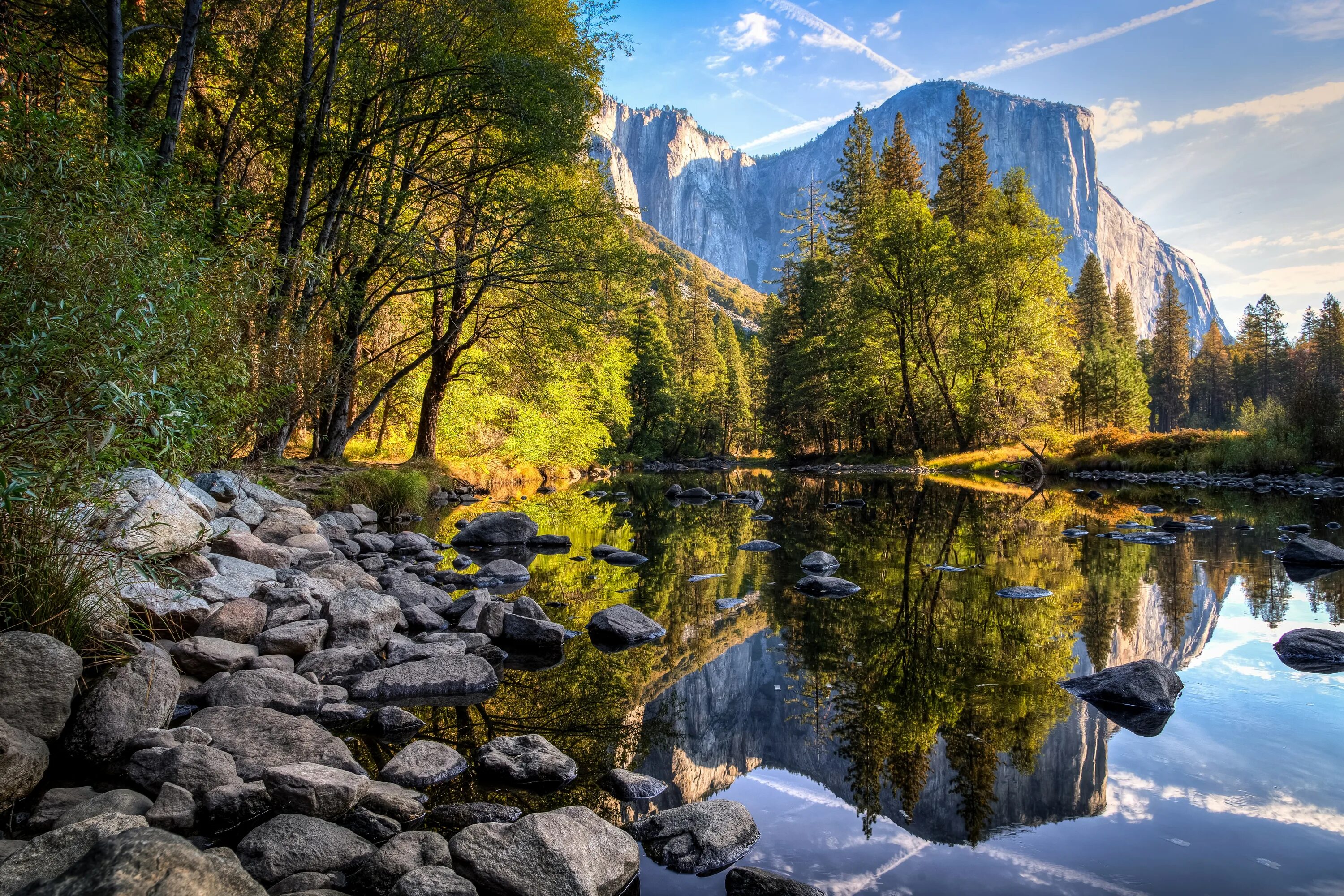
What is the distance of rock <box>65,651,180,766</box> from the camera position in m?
3.23

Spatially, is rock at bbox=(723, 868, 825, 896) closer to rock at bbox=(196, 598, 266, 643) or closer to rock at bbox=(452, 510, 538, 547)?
rock at bbox=(196, 598, 266, 643)

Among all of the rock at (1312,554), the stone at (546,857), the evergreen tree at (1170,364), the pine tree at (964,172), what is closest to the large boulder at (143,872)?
the stone at (546,857)

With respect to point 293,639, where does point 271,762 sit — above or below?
below

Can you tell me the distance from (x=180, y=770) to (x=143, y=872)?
5.16 ft

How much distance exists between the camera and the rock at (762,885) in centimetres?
265

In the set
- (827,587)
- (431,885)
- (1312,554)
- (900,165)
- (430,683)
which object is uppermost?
(900,165)

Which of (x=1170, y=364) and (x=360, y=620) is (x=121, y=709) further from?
(x=1170, y=364)

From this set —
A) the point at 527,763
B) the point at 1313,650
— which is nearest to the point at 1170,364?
the point at 1313,650

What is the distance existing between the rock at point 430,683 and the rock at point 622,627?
1322 mm

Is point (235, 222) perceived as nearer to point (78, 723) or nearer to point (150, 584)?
point (150, 584)

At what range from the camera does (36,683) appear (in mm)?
3166

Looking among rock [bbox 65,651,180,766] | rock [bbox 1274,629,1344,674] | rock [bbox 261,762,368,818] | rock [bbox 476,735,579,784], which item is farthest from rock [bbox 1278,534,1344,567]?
rock [bbox 65,651,180,766]

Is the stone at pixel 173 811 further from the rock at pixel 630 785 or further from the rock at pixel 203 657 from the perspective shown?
the rock at pixel 630 785

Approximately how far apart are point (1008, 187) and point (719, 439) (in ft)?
117
